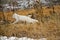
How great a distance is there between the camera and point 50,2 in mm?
2086

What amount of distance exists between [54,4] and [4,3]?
2.07 feet

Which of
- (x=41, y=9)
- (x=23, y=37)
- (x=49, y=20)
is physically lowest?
(x=23, y=37)

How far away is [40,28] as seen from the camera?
6.68 feet

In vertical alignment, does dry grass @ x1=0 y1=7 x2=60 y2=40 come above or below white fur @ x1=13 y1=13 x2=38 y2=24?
below

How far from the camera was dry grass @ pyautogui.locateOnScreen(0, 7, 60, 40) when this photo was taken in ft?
6.61

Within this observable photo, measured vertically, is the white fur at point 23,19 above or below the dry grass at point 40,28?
above

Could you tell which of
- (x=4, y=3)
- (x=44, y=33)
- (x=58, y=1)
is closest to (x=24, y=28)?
(x=44, y=33)

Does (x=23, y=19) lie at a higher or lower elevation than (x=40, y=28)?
higher

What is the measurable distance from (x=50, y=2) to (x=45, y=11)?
5.1 inches

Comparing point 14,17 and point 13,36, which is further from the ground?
point 14,17

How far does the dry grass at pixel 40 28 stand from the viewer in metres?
2.02

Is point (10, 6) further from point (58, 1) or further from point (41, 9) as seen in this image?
point (58, 1)

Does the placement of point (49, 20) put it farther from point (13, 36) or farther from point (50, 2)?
point (13, 36)

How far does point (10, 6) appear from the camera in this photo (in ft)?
6.88
